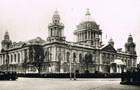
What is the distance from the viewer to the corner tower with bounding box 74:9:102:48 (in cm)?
10138

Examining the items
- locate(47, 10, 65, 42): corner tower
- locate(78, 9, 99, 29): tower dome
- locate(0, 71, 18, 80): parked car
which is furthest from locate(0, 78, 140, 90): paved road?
locate(78, 9, 99, 29): tower dome

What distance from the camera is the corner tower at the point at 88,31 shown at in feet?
333

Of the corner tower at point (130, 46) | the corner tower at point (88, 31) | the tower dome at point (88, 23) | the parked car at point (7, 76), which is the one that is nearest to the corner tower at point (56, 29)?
the corner tower at point (88, 31)

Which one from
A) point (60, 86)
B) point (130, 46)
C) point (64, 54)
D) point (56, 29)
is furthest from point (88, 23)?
point (60, 86)

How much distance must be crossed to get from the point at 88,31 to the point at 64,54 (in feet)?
84.6

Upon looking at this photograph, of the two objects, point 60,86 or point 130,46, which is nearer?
point 60,86

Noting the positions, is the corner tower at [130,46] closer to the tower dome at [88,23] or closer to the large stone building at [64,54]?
the large stone building at [64,54]

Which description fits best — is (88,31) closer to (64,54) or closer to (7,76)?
(64,54)

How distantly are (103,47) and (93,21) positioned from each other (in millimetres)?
15821

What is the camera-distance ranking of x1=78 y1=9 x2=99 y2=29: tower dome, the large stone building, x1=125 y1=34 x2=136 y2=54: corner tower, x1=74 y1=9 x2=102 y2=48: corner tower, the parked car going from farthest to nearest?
1. x1=125 y1=34 x2=136 y2=54: corner tower
2. x1=78 y1=9 x2=99 y2=29: tower dome
3. x1=74 y1=9 x2=102 y2=48: corner tower
4. the large stone building
5. the parked car

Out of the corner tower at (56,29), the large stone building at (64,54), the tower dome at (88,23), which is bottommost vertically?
the large stone building at (64,54)

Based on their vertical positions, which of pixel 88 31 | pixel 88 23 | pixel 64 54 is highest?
pixel 88 23

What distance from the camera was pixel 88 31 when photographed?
4045 inches

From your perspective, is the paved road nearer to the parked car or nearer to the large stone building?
the parked car
